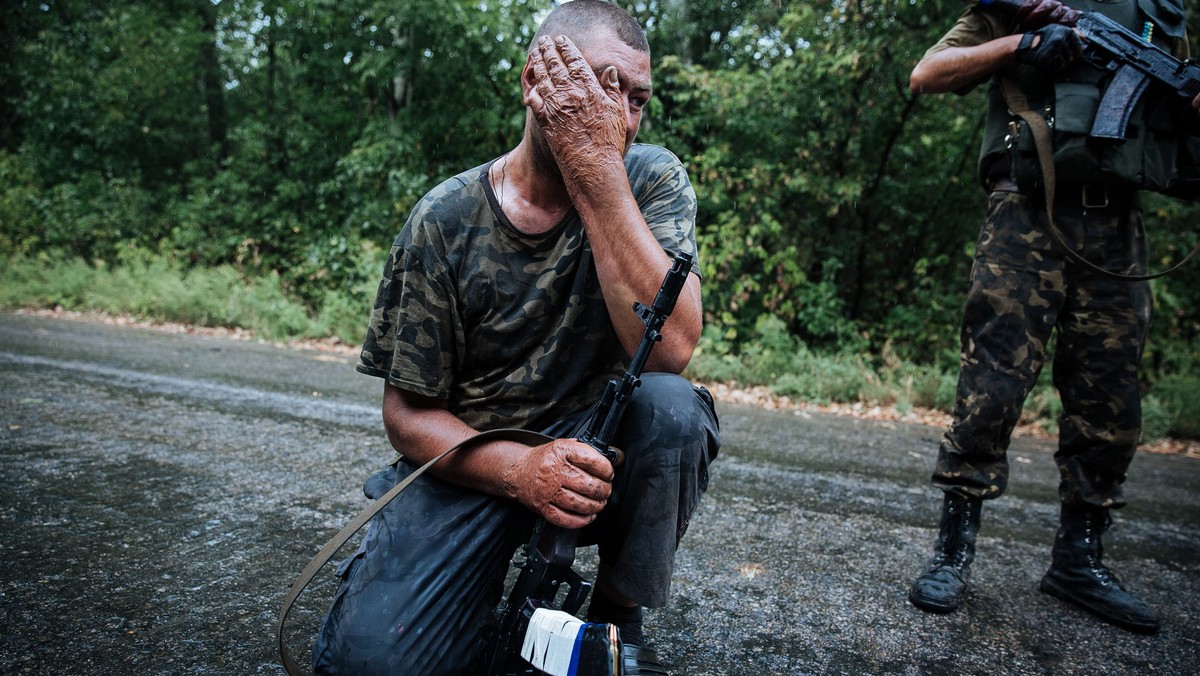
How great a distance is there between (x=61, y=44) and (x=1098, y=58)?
1904cm

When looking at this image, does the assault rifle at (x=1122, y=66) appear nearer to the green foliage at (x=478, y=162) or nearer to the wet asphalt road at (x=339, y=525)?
the wet asphalt road at (x=339, y=525)

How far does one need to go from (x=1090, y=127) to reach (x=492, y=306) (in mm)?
2052

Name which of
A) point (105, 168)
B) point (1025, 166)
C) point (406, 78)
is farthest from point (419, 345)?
point (105, 168)

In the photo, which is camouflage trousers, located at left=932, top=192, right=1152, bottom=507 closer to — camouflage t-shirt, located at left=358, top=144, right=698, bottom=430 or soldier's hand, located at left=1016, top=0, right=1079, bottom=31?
soldier's hand, located at left=1016, top=0, right=1079, bottom=31

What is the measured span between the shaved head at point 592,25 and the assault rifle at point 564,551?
594 mm

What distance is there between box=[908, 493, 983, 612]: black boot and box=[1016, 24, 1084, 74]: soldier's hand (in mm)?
1482

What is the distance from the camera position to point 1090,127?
7.64 feet

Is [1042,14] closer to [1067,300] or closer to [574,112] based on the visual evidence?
[1067,300]

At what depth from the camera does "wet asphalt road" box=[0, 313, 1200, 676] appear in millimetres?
1932

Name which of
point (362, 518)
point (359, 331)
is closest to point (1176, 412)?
point (362, 518)

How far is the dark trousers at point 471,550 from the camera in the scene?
1506 millimetres

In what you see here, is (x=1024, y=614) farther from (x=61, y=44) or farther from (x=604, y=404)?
(x=61, y=44)

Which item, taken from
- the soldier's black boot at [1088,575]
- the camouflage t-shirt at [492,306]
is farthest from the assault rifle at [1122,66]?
the camouflage t-shirt at [492,306]

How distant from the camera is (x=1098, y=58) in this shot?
242 centimetres
